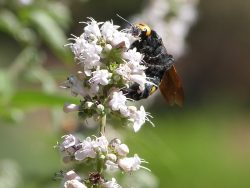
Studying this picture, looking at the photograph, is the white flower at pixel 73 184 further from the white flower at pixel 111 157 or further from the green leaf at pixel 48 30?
the green leaf at pixel 48 30

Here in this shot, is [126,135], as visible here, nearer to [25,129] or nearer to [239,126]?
[25,129]

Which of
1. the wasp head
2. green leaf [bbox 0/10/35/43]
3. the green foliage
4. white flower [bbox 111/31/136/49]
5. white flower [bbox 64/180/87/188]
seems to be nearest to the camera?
white flower [bbox 64/180/87/188]

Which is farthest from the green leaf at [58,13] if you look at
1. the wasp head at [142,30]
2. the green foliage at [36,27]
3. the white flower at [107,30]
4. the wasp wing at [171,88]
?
the white flower at [107,30]

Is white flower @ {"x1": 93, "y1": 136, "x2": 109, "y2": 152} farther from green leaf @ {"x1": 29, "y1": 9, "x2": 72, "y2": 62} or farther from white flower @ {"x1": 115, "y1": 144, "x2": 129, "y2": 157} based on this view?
green leaf @ {"x1": 29, "y1": 9, "x2": 72, "y2": 62}

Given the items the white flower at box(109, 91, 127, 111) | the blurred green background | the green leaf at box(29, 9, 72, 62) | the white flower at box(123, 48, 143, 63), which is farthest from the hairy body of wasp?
the blurred green background

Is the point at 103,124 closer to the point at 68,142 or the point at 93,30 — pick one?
the point at 68,142

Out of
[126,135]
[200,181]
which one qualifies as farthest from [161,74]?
[200,181]
